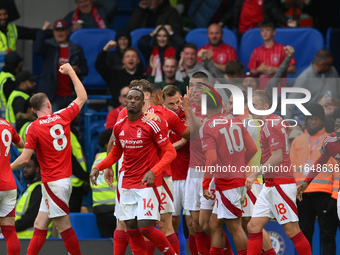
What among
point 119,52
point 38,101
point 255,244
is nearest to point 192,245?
point 255,244

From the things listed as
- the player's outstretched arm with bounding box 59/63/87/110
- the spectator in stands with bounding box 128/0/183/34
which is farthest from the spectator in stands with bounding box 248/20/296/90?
the player's outstretched arm with bounding box 59/63/87/110

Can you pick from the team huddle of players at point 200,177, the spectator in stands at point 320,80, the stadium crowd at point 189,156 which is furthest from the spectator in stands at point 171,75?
the team huddle of players at point 200,177

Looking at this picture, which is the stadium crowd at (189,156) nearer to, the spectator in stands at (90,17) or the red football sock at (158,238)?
the red football sock at (158,238)

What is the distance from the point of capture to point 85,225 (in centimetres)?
1056

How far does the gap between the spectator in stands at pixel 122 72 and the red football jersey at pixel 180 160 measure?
317 centimetres

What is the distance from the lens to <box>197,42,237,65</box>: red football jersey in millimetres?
12609

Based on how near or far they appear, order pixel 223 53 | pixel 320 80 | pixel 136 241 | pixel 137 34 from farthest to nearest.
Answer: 1. pixel 137 34
2. pixel 223 53
3. pixel 320 80
4. pixel 136 241

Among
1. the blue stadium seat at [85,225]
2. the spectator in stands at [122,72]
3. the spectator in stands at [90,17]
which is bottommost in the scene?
the blue stadium seat at [85,225]

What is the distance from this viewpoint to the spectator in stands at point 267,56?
12234 mm

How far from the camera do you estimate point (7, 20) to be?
13.4 meters

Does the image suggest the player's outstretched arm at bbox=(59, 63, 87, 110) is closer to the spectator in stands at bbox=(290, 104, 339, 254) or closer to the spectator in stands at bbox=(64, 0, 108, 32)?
the spectator in stands at bbox=(290, 104, 339, 254)

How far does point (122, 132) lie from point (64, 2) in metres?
8.51

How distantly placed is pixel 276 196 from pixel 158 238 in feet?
4.82

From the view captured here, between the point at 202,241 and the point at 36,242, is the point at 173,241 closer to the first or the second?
the point at 202,241
